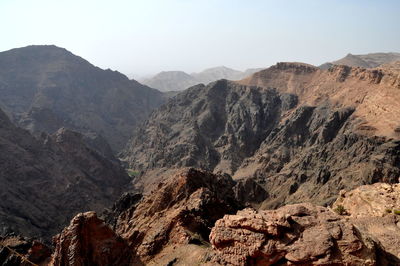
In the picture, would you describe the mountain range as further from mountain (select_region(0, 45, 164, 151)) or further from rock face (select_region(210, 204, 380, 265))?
mountain (select_region(0, 45, 164, 151))

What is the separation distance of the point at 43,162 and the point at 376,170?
74458 millimetres

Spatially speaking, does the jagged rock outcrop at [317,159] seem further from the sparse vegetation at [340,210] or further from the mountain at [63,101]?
the mountain at [63,101]

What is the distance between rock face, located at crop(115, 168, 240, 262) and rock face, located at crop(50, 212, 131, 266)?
1.62 metres

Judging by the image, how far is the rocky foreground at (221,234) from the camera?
19000 millimetres

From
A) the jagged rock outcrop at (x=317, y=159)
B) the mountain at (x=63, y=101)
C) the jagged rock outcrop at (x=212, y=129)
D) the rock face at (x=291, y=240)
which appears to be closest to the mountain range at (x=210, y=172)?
the rock face at (x=291, y=240)

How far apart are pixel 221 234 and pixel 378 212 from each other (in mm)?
11098

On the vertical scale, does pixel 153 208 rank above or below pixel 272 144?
above

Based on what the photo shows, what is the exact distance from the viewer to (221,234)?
20969 millimetres

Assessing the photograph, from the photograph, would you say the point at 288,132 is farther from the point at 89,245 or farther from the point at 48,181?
the point at 89,245

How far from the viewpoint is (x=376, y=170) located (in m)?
77.2

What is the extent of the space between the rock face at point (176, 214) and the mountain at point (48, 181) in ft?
107

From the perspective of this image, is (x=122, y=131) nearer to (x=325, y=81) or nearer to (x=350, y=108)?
(x=325, y=81)

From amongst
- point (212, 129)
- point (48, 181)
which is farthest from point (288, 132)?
point (48, 181)

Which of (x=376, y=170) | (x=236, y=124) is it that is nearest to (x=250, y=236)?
(x=376, y=170)
